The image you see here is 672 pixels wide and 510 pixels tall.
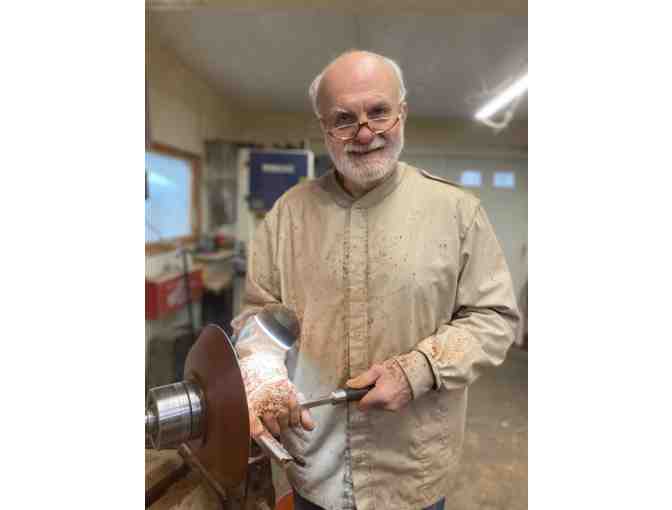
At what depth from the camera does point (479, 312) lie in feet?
2.10

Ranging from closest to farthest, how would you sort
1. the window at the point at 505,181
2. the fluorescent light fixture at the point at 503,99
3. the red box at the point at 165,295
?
the red box at the point at 165,295
the window at the point at 505,181
the fluorescent light fixture at the point at 503,99

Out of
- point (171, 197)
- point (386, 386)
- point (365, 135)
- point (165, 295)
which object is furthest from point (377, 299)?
point (171, 197)

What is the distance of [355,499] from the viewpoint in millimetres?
680

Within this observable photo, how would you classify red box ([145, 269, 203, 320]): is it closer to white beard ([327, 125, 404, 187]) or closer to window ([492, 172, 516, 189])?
white beard ([327, 125, 404, 187])

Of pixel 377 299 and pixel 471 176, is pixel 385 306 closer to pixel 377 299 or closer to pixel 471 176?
pixel 377 299

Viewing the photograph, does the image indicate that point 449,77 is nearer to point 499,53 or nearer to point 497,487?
point 499,53

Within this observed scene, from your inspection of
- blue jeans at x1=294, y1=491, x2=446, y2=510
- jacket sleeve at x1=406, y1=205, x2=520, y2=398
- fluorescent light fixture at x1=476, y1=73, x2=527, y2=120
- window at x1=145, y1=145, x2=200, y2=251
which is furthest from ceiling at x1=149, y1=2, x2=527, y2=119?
blue jeans at x1=294, y1=491, x2=446, y2=510

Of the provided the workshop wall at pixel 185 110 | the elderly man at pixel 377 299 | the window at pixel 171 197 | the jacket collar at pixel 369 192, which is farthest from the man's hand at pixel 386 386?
the workshop wall at pixel 185 110

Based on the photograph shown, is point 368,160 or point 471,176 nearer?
point 368,160

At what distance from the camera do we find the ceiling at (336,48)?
1.56m

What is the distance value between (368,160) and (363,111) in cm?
7

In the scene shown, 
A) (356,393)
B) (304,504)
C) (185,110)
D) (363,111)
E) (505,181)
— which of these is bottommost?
(304,504)

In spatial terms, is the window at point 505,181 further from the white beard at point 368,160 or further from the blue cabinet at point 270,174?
the white beard at point 368,160

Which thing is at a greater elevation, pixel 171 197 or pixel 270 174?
pixel 270 174
